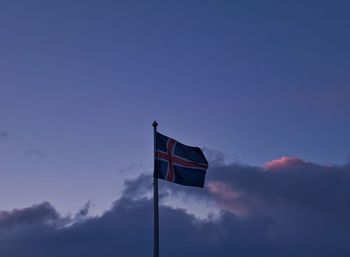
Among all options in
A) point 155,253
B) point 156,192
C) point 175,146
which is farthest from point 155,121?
point 155,253

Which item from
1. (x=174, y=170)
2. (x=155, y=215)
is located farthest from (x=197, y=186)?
(x=155, y=215)

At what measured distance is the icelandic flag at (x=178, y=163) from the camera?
2681 centimetres

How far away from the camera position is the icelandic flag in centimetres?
2681

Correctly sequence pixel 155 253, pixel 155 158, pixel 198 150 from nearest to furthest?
pixel 155 253 → pixel 155 158 → pixel 198 150

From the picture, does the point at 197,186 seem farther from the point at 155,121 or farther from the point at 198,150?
the point at 155,121

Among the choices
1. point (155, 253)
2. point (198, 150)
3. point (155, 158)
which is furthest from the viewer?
point (198, 150)

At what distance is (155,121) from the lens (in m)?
27.0

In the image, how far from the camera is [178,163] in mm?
Result: 27484

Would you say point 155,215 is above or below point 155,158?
below

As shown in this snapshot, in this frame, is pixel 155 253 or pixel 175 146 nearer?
pixel 155 253

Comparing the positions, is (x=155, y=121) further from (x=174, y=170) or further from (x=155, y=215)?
(x=155, y=215)

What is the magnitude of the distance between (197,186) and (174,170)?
5.75ft

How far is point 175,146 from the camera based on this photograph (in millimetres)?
27688

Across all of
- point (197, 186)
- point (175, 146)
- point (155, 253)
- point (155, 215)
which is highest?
point (175, 146)
